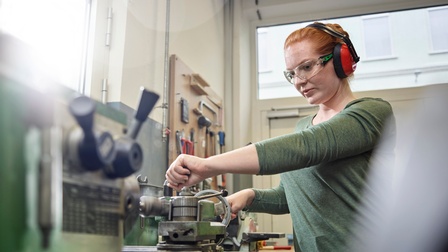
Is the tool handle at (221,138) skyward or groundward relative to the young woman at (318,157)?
skyward

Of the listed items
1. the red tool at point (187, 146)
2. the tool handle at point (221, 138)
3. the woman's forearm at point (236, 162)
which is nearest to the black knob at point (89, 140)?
the woman's forearm at point (236, 162)

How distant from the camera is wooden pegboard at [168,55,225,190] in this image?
1.96 m

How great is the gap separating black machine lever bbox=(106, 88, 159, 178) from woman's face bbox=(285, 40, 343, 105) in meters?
0.80

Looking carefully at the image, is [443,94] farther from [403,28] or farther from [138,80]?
[403,28]

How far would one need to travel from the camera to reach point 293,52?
1.28m

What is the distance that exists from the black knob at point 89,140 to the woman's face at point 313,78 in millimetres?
891

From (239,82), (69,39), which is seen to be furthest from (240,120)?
(69,39)

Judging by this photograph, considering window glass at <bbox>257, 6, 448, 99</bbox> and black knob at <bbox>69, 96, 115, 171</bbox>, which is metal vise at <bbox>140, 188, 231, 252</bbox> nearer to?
black knob at <bbox>69, 96, 115, 171</bbox>

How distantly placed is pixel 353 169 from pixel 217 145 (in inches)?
65.9

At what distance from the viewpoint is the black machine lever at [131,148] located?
0.49 m

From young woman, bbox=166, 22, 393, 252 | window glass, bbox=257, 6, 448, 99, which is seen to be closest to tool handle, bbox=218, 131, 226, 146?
window glass, bbox=257, 6, 448, 99

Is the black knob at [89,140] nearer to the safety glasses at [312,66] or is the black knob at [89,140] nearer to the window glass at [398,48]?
the safety glasses at [312,66]

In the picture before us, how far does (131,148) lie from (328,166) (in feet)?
2.49

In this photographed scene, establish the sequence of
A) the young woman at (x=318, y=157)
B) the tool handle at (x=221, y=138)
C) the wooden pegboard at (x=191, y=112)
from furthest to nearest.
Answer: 1. the tool handle at (x=221, y=138)
2. the wooden pegboard at (x=191, y=112)
3. the young woman at (x=318, y=157)
